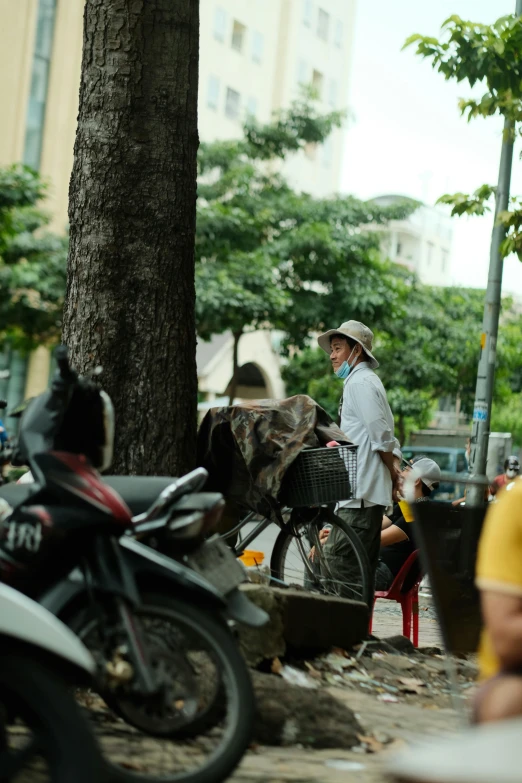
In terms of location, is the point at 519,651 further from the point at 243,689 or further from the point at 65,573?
the point at 65,573

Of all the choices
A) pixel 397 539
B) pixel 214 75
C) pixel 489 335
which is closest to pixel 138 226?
pixel 397 539

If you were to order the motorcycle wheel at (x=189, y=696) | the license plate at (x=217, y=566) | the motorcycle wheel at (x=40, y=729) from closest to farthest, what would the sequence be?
the motorcycle wheel at (x=40, y=729), the motorcycle wheel at (x=189, y=696), the license plate at (x=217, y=566)

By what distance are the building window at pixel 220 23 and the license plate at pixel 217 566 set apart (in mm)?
40611

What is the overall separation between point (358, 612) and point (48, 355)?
2557 cm

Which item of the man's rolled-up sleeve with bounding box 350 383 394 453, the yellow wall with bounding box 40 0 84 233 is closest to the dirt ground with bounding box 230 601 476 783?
the man's rolled-up sleeve with bounding box 350 383 394 453

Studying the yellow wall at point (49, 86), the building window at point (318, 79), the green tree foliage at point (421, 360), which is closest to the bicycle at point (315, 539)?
the green tree foliage at point (421, 360)

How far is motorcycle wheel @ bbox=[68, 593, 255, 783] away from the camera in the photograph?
334 cm

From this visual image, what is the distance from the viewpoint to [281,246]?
23609mm

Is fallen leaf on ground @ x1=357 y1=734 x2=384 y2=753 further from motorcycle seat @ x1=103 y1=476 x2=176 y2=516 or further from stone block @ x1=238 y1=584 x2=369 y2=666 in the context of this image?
motorcycle seat @ x1=103 y1=476 x2=176 y2=516

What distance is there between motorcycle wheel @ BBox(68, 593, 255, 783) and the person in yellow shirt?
1.01 m

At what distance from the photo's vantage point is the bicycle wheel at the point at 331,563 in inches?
248

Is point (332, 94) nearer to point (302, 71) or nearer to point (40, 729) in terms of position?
point (302, 71)

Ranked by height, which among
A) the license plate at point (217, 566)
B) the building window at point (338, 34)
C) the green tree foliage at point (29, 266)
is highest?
the building window at point (338, 34)

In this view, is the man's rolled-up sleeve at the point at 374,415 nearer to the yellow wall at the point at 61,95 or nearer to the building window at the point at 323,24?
the yellow wall at the point at 61,95
